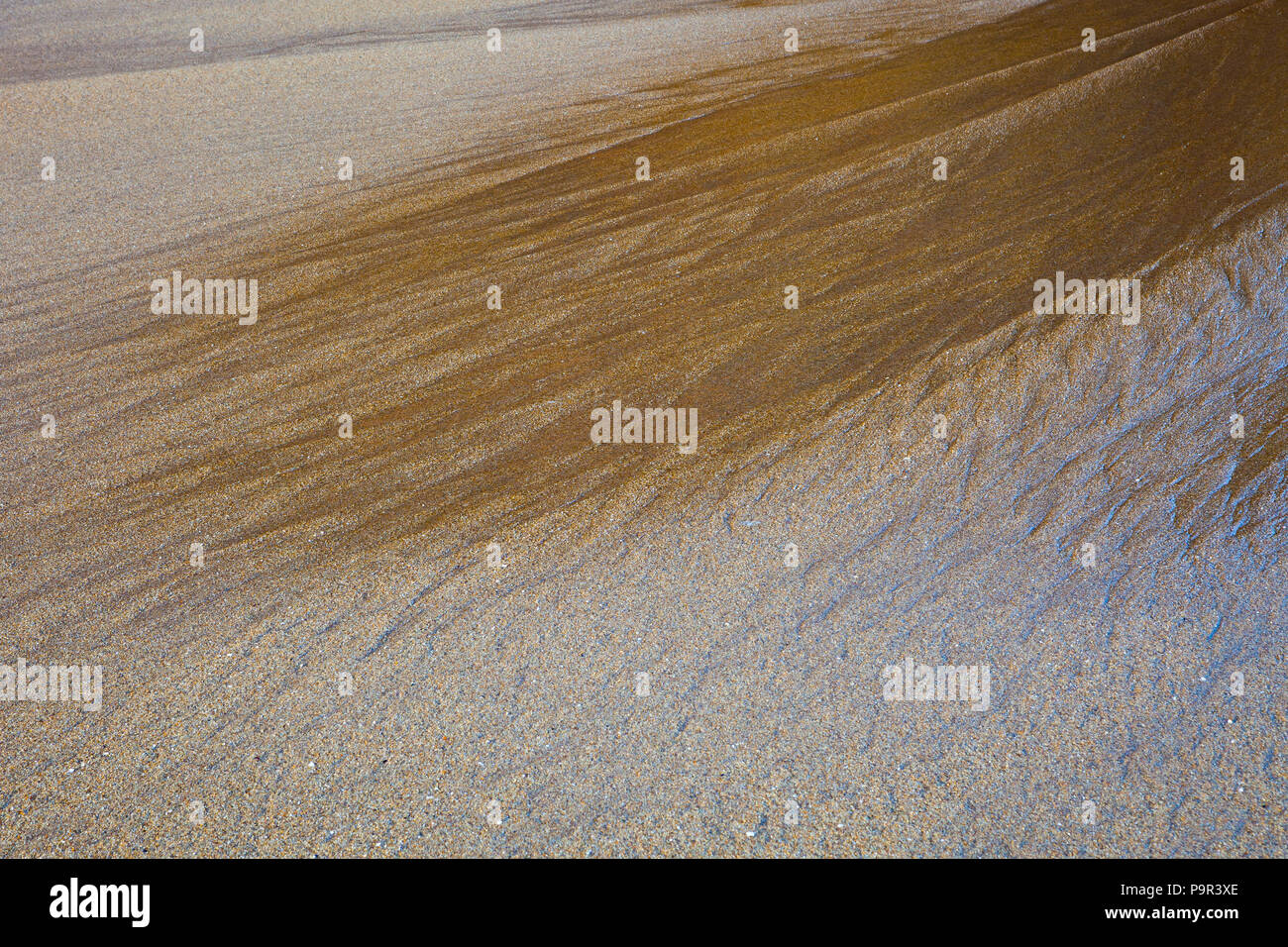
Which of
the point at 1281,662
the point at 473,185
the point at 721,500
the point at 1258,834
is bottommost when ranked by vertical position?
the point at 1258,834

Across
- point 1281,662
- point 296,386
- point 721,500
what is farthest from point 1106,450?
point 296,386

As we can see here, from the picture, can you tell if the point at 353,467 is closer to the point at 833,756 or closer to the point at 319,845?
the point at 319,845

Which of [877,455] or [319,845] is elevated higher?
[877,455]

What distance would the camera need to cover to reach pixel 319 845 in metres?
3.23

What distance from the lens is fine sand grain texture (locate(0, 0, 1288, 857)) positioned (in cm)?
342

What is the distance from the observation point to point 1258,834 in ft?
10.3

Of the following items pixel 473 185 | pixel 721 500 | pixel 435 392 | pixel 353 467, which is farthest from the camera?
pixel 473 185

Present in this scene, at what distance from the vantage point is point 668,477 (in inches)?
197

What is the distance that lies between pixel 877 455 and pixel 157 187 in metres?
6.84

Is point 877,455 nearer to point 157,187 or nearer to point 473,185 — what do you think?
point 473,185

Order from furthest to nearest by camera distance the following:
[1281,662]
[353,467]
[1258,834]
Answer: [353,467] < [1281,662] < [1258,834]

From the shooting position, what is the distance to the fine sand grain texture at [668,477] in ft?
11.2

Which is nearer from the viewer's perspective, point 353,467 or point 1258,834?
point 1258,834

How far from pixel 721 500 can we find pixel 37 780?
2903 millimetres
